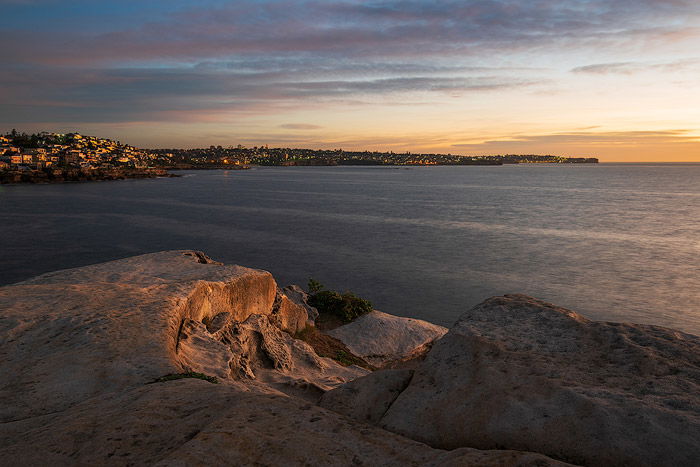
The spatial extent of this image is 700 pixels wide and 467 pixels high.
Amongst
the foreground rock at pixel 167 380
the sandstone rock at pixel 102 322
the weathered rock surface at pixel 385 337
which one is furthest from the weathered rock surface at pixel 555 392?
the weathered rock surface at pixel 385 337

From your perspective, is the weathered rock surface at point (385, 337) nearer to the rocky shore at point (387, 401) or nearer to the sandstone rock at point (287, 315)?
the sandstone rock at point (287, 315)

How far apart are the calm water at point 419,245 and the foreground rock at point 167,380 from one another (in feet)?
44.0

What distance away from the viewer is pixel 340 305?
75.0 feet

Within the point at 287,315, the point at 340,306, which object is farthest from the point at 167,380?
the point at 340,306

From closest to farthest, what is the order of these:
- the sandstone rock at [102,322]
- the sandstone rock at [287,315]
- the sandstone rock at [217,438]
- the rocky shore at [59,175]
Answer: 1. the sandstone rock at [217,438]
2. the sandstone rock at [102,322]
3. the sandstone rock at [287,315]
4. the rocky shore at [59,175]

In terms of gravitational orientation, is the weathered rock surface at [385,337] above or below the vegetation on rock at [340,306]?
below

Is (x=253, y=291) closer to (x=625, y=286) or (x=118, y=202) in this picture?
(x=625, y=286)

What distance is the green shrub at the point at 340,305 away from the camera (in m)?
22.5

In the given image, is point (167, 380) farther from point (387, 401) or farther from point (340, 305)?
point (340, 305)

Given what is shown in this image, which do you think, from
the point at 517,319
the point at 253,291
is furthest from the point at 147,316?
the point at 517,319

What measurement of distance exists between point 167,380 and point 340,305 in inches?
605

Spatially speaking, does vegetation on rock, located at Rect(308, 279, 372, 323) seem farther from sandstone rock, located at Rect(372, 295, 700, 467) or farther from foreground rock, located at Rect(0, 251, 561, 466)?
sandstone rock, located at Rect(372, 295, 700, 467)

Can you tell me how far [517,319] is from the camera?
752cm

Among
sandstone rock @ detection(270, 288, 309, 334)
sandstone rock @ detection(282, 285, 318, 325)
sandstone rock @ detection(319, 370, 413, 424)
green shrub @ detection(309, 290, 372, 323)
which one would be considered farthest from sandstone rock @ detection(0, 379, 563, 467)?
green shrub @ detection(309, 290, 372, 323)
